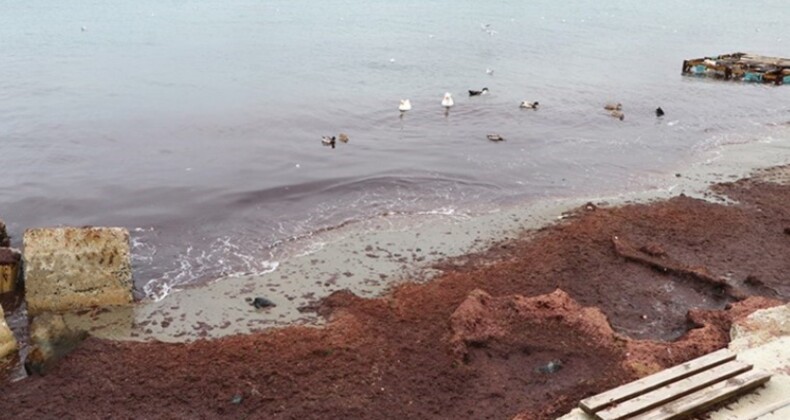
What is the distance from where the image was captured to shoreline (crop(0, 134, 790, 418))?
33.4ft

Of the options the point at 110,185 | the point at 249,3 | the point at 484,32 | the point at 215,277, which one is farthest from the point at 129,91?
the point at 249,3

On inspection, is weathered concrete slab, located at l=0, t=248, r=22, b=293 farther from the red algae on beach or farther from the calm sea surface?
the red algae on beach

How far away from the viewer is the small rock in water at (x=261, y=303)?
13.2 meters

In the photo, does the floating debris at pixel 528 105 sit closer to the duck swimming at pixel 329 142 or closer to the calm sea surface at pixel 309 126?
the calm sea surface at pixel 309 126

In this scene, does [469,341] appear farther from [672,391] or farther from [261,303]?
[261,303]

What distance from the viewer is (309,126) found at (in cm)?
2869

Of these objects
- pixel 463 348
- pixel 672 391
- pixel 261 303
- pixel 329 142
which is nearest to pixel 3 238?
pixel 261 303

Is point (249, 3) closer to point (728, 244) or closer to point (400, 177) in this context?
point (400, 177)

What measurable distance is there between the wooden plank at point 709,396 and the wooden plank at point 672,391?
0.06 metres

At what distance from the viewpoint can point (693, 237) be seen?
53.6ft

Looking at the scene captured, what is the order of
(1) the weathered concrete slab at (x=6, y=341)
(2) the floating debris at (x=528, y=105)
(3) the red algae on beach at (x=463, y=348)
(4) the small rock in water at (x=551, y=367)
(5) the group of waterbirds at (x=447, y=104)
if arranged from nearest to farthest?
(3) the red algae on beach at (x=463, y=348), (4) the small rock in water at (x=551, y=367), (1) the weathered concrete slab at (x=6, y=341), (5) the group of waterbirds at (x=447, y=104), (2) the floating debris at (x=528, y=105)

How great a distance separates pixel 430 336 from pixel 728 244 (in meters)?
8.73

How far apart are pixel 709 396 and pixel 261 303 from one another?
8271mm

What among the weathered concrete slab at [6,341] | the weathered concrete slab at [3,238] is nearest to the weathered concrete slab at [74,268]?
the weathered concrete slab at [6,341]
